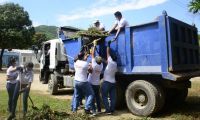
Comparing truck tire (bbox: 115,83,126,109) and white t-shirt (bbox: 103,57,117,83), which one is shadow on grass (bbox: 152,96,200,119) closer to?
truck tire (bbox: 115,83,126,109)

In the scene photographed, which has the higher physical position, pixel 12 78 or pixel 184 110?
pixel 12 78

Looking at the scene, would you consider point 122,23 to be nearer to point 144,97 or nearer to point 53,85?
point 144,97

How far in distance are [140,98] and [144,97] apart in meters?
0.14

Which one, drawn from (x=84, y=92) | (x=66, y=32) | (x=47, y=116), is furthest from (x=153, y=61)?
(x=66, y=32)

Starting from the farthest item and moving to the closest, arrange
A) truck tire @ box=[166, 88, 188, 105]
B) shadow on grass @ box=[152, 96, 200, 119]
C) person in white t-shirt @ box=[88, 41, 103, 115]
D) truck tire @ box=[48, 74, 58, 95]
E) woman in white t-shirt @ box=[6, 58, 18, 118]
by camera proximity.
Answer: truck tire @ box=[48, 74, 58, 95] → truck tire @ box=[166, 88, 188, 105] → person in white t-shirt @ box=[88, 41, 103, 115] → shadow on grass @ box=[152, 96, 200, 119] → woman in white t-shirt @ box=[6, 58, 18, 118]

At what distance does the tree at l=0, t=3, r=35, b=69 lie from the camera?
131 feet

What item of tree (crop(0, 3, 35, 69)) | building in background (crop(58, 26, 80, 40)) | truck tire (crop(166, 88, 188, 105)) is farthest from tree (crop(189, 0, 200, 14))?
tree (crop(0, 3, 35, 69))

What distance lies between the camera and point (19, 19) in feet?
136

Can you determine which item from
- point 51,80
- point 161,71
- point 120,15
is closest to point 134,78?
point 161,71

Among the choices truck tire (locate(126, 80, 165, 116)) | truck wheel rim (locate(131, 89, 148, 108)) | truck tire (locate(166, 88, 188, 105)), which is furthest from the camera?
truck tire (locate(166, 88, 188, 105))

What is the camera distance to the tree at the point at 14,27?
1570 inches

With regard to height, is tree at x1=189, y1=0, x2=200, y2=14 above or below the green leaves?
below

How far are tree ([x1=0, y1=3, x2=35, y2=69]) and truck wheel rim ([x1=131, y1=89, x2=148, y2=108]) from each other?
104ft

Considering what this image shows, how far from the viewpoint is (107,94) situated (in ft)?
33.9
